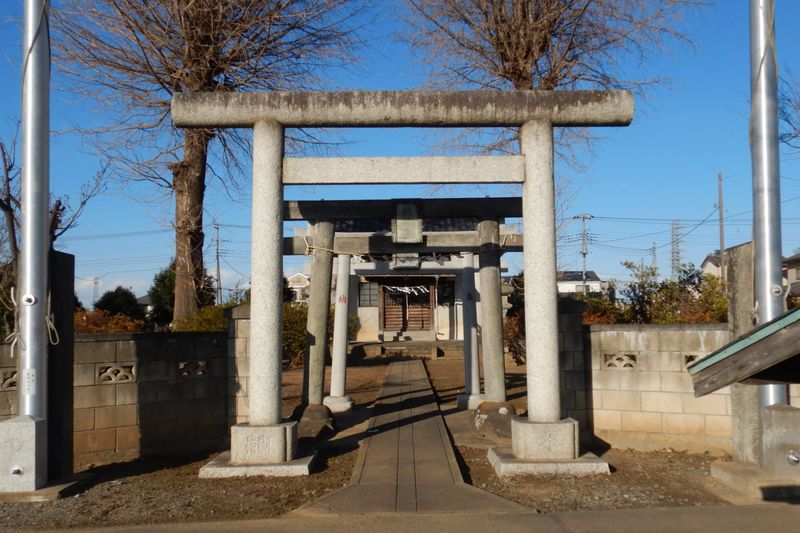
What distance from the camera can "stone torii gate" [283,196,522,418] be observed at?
10414 millimetres

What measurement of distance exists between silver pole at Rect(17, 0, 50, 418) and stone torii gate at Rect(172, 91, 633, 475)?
135cm

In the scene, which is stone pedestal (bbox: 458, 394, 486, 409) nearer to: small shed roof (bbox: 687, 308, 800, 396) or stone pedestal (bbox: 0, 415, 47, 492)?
stone pedestal (bbox: 0, 415, 47, 492)

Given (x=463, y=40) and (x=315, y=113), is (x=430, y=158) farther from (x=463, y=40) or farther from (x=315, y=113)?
(x=463, y=40)

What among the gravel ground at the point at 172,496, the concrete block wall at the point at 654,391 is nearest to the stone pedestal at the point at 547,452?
the gravel ground at the point at 172,496

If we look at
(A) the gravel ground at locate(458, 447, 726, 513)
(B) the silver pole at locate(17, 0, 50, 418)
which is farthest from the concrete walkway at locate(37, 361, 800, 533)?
(B) the silver pole at locate(17, 0, 50, 418)

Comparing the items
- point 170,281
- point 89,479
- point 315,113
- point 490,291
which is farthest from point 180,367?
point 170,281

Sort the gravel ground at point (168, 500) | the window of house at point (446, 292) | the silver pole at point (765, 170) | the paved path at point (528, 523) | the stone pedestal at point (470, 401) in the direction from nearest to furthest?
1. the paved path at point (528, 523)
2. the gravel ground at point (168, 500)
3. the silver pole at point (765, 170)
4. the stone pedestal at point (470, 401)
5. the window of house at point (446, 292)

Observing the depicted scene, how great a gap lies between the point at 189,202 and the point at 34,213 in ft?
25.1

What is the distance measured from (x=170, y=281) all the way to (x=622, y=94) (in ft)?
85.0

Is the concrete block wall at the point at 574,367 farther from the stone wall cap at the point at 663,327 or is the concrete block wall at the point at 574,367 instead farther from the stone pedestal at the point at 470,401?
the stone pedestal at the point at 470,401

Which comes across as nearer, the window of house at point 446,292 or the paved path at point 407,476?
the paved path at point 407,476

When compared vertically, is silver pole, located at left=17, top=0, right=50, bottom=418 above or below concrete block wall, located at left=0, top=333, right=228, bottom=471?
above

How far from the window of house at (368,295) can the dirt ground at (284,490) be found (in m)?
22.7

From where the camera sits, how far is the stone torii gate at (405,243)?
10.4m
